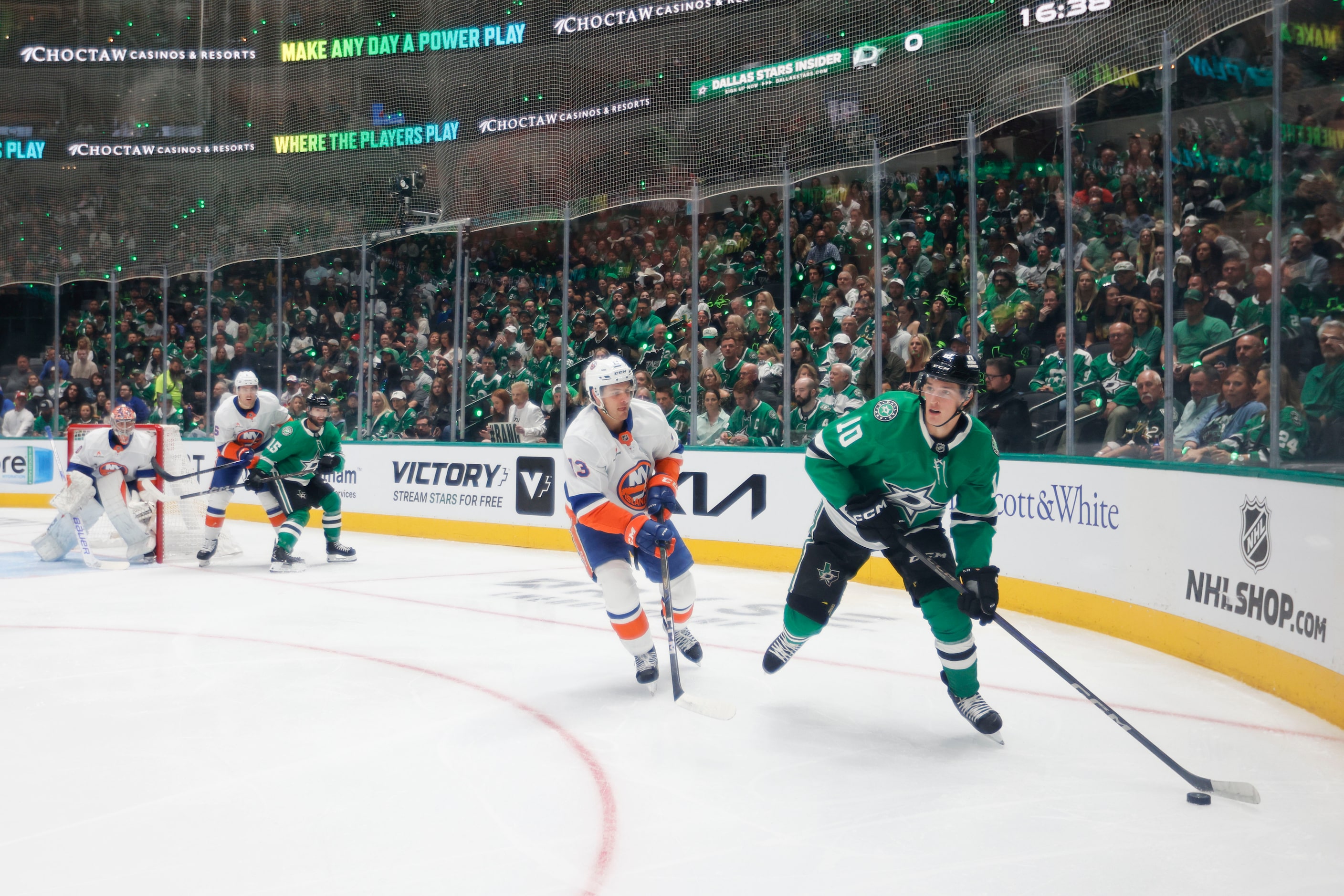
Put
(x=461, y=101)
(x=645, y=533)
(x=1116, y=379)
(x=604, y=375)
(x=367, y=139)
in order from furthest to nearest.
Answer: (x=367, y=139), (x=461, y=101), (x=1116, y=379), (x=604, y=375), (x=645, y=533)

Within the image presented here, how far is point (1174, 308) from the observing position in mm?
5273

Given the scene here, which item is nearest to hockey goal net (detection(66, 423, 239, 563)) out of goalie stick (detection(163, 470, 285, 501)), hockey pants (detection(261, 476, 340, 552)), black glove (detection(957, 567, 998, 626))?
goalie stick (detection(163, 470, 285, 501))

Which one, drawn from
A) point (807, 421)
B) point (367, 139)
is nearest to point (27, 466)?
point (367, 139)

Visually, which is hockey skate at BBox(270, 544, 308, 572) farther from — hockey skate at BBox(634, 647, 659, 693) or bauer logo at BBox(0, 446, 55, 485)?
bauer logo at BBox(0, 446, 55, 485)

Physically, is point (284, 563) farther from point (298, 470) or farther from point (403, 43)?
point (403, 43)

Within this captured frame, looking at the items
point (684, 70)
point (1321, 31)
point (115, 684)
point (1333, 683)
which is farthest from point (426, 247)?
point (1333, 683)

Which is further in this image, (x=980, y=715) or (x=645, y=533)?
(x=645, y=533)

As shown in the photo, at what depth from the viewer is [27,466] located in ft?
40.8

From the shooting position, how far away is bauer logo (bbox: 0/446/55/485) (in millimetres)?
12391

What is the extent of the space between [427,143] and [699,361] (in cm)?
475

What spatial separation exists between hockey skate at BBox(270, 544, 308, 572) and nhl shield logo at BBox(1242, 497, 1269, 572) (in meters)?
5.84

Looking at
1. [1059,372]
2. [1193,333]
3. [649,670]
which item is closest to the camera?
[649,670]

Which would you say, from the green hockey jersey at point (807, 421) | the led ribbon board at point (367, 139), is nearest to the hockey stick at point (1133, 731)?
the green hockey jersey at point (807, 421)

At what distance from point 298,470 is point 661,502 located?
175 inches
